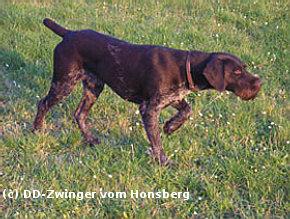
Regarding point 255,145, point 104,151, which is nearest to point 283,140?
point 255,145

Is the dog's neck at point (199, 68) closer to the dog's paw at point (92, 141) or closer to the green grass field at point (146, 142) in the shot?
the green grass field at point (146, 142)

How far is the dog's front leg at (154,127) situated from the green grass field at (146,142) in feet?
0.37

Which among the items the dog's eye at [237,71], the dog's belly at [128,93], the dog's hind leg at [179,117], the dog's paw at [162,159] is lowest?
the dog's paw at [162,159]

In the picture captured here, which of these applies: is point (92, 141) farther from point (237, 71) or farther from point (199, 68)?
point (237, 71)

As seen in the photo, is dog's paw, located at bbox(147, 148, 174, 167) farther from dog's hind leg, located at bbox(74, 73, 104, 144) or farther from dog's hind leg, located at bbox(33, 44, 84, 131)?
dog's hind leg, located at bbox(33, 44, 84, 131)

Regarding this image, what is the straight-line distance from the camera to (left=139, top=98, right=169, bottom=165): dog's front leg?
16.9 ft

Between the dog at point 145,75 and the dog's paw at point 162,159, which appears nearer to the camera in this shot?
the dog at point 145,75

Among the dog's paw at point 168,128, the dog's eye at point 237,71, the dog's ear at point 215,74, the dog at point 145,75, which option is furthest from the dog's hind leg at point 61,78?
the dog's eye at point 237,71

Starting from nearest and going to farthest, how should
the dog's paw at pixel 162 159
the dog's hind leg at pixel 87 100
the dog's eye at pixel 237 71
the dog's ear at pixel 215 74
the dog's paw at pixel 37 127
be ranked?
the dog's ear at pixel 215 74 < the dog's eye at pixel 237 71 < the dog's paw at pixel 162 159 < the dog's hind leg at pixel 87 100 < the dog's paw at pixel 37 127

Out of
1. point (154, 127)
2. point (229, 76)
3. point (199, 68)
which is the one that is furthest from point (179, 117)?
point (229, 76)

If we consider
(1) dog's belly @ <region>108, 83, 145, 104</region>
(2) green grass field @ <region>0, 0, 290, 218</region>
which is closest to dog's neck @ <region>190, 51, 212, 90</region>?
(1) dog's belly @ <region>108, 83, 145, 104</region>

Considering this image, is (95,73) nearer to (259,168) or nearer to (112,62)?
(112,62)

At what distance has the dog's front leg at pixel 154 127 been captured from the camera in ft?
16.9

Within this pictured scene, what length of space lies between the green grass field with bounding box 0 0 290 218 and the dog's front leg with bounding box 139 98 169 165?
0.11 m
